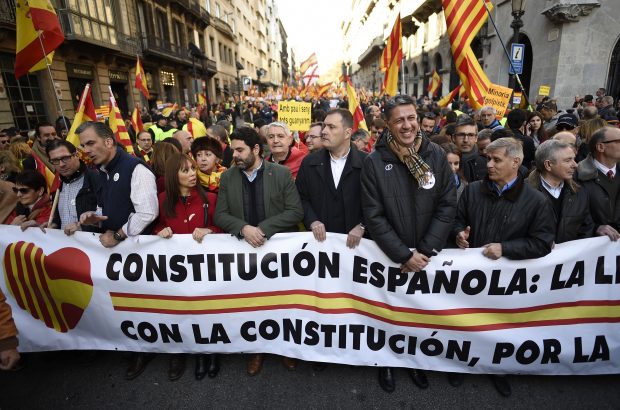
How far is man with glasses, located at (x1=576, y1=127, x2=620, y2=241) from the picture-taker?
260cm

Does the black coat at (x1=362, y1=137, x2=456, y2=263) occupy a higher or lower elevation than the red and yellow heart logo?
higher

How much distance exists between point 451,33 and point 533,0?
1108cm

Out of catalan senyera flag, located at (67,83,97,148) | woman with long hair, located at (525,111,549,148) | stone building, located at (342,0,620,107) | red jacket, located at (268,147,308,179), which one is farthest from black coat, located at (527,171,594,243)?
stone building, located at (342,0,620,107)

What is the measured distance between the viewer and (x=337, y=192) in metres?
2.82

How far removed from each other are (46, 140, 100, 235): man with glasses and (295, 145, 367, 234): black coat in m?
1.85

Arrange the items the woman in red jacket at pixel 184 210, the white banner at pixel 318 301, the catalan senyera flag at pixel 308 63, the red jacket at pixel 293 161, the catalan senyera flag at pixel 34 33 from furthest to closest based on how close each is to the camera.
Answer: the catalan senyera flag at pixel 308 63 < the catalan senyera flag at pixel 34 33 < the red jacket at pixel 293 161 < the woman in red jacket at pixel 184 210 < the white banner at pixel 318 301

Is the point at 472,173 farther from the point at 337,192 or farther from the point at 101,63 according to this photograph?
the point at 101,63

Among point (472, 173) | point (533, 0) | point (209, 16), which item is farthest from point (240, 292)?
point (209, 16)

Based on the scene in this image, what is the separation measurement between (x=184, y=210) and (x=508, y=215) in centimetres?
253

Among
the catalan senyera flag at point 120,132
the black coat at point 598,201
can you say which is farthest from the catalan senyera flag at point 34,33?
the black coat at point 598,201

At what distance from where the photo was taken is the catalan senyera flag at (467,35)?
5.65 meters

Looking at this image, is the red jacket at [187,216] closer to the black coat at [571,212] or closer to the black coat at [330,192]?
the black coat at [330,192]

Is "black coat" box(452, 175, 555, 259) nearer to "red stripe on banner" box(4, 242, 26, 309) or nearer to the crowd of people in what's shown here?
the crowd of people

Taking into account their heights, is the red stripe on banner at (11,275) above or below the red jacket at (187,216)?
below
